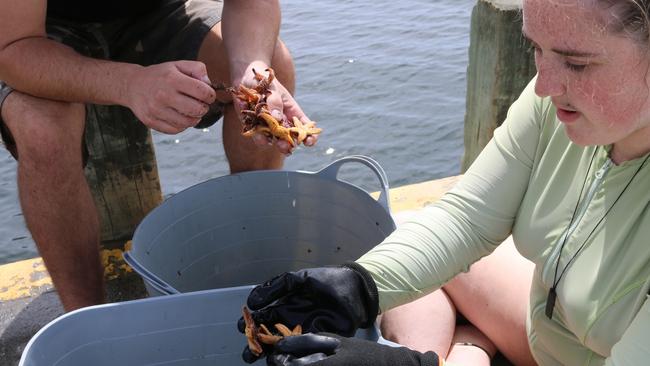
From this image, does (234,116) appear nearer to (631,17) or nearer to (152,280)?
(152,280)

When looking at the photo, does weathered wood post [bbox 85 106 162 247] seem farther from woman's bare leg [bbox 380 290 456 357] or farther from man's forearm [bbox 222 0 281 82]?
woman's bare leg [bbox 380 290 456 357]

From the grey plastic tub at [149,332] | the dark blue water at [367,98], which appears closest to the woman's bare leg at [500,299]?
the grey plastic tub at [149,332]

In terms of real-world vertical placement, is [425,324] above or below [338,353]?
below

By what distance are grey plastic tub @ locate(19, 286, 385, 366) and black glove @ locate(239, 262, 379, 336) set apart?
2.8 inches

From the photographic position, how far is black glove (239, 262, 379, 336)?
167 centimetres

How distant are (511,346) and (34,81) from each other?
1.64m

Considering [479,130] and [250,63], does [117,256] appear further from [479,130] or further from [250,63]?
[479,130]

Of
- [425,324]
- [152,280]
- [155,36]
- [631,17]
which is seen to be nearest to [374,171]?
[425,324]

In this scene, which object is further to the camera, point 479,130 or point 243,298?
point 479,130

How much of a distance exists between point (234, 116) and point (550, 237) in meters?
1.38

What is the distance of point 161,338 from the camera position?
174 centimetres

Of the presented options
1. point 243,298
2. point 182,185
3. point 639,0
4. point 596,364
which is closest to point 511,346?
point 596,364

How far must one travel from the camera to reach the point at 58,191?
2287 mm

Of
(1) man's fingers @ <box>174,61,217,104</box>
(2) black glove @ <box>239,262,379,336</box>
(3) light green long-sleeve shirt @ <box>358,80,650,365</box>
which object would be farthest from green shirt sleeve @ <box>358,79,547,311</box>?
(1) man's fingers @ <box>174,61,217,104</box>
